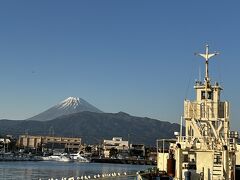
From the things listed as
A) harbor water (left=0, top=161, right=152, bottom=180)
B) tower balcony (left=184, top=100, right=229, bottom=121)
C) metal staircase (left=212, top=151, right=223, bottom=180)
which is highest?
tower balcony (left=184, top=100, right=229, bottom=121)

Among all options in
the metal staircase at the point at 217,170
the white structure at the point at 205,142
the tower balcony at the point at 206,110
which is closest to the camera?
the metal staircase at the point at 217,170

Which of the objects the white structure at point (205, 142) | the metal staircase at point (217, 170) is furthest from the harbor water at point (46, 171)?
the metal staircase at point (217, 170)

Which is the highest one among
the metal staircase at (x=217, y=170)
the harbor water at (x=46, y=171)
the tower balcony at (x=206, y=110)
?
the tower balcony at (x=206, y=110)

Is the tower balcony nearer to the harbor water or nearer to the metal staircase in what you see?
the metal staircase

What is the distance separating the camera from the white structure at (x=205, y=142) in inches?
1192

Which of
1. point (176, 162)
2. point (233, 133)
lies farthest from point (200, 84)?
point (176, 162)

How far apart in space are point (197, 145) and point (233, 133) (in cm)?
711

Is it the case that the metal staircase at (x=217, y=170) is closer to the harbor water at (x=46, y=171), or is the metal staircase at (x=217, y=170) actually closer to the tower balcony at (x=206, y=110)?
the tower balcony at (x=206, y=110)

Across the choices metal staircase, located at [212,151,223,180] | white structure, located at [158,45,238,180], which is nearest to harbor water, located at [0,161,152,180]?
white structure, located at [158,45,238,180]

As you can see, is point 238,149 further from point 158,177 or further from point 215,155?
point 158,177

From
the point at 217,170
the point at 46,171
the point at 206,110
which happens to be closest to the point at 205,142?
the point at 217,170

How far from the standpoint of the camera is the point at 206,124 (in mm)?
35062

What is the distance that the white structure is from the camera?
99.3 feet

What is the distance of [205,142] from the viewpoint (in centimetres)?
3250
